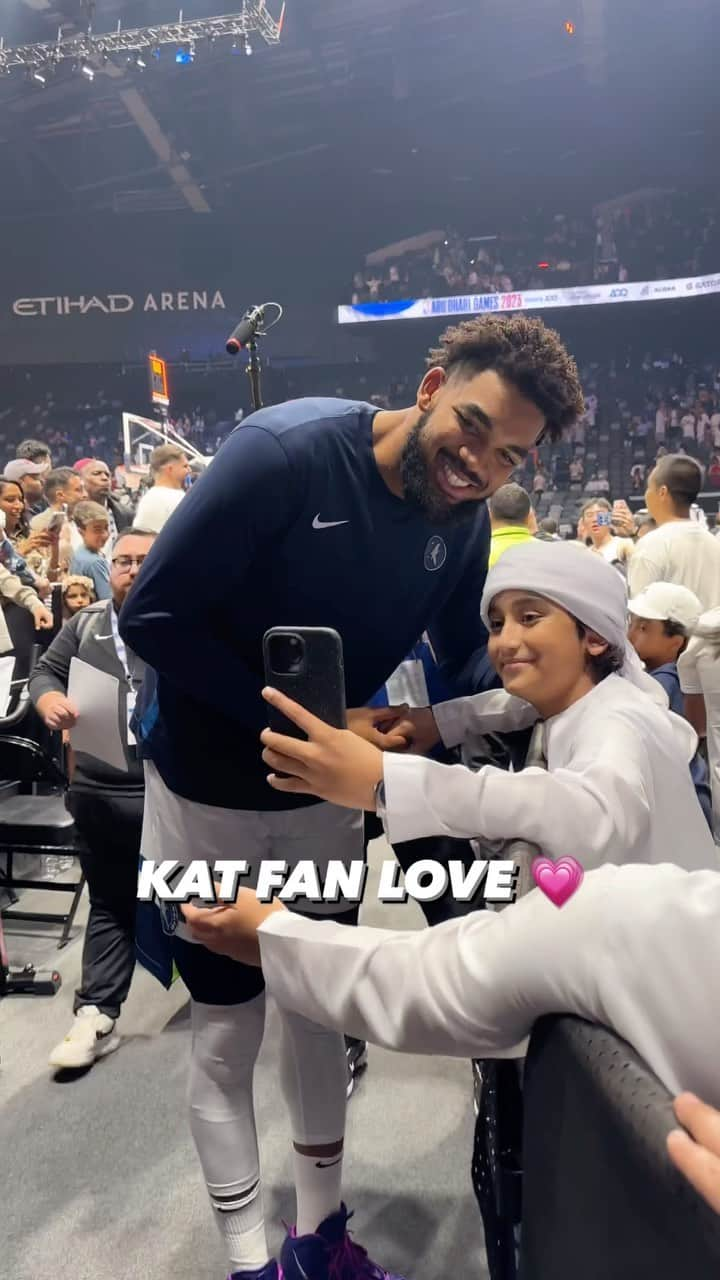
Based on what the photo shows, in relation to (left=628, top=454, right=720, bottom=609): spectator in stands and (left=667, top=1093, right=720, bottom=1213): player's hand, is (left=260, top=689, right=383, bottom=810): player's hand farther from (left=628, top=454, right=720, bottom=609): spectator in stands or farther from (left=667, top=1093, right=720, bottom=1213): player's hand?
(left=628, top=454, right=720, bottom=609): spectator in stands

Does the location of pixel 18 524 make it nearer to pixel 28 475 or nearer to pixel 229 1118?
pixel 28 475

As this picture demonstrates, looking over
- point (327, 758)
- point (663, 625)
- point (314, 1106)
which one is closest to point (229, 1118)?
point (314, 1106)

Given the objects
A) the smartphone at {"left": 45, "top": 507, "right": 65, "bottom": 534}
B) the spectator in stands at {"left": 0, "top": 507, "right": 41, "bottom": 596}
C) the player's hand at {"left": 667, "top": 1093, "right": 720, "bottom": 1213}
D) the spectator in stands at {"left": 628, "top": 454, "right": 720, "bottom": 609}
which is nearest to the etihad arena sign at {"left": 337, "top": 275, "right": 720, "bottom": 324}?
the smartphone at {"left": 45, "top": 507, "right": 65, "bottom": 534}

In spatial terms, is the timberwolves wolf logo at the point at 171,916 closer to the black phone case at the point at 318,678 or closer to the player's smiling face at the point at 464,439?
the black phone case at the point at 318,678

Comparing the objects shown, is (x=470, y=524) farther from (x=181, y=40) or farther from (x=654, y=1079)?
(x=181, y=40)

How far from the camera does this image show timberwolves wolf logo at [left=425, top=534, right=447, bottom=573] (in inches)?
51.2

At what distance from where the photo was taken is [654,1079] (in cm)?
57

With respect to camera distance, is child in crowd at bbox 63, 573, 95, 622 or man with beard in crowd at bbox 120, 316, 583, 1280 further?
child in crowd at bbox 63, 573, 95, 622

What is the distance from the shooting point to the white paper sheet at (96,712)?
2328 millimetres

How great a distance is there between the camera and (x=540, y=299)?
611 inches

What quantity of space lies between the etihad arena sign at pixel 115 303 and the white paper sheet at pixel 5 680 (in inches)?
610

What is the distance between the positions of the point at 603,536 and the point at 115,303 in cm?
1440

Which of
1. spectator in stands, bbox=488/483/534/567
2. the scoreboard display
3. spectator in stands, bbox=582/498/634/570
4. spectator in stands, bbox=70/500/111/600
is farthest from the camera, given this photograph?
the scoreboard display

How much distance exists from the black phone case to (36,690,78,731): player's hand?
1.46m
